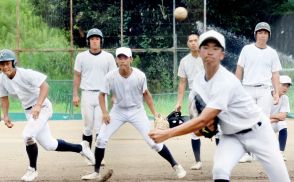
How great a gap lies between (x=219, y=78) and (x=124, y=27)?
2117cm

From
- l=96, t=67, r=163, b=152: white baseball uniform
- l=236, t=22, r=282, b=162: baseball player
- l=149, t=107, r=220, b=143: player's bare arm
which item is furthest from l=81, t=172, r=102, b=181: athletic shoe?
l=149, t=107, r=220, b=143: player's bare arm

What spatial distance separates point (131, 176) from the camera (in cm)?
1063

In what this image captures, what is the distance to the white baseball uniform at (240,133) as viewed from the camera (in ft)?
22.0

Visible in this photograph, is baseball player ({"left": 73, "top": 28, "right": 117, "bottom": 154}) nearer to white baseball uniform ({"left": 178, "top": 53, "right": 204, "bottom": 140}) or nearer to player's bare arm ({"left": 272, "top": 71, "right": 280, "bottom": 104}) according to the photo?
white baseball uniform ({"left": 178, "top": 53, "right": 204, "bottom": 140})

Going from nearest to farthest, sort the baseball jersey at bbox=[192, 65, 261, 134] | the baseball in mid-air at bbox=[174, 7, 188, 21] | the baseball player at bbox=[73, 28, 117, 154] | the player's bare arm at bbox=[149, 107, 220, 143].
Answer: the player's bare arm at bbox=[149, 107, 220, 143] → the baseball jersey at bbox=[192, 65, 261, 134] → the baseball player at bbox=[73, 28, 117, 154] → the baseball in mid-air at bbox=[174, 7, 188, 21]

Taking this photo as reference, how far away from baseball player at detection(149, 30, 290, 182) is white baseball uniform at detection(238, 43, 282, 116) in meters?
4.35

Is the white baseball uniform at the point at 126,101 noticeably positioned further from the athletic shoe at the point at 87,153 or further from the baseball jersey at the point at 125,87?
the athletic shoe at the point at 87,153

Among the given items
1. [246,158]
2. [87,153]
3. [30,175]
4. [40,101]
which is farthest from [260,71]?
[30,175]

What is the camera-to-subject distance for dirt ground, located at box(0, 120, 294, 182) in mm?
10602

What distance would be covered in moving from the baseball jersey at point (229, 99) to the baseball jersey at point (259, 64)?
4369mm

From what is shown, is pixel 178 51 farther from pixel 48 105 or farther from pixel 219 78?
pixel 219 78

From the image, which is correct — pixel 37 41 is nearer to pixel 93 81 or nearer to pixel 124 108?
pixel 93 81

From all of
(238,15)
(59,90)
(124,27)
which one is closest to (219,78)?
(59,90)

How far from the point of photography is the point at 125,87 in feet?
34.3
